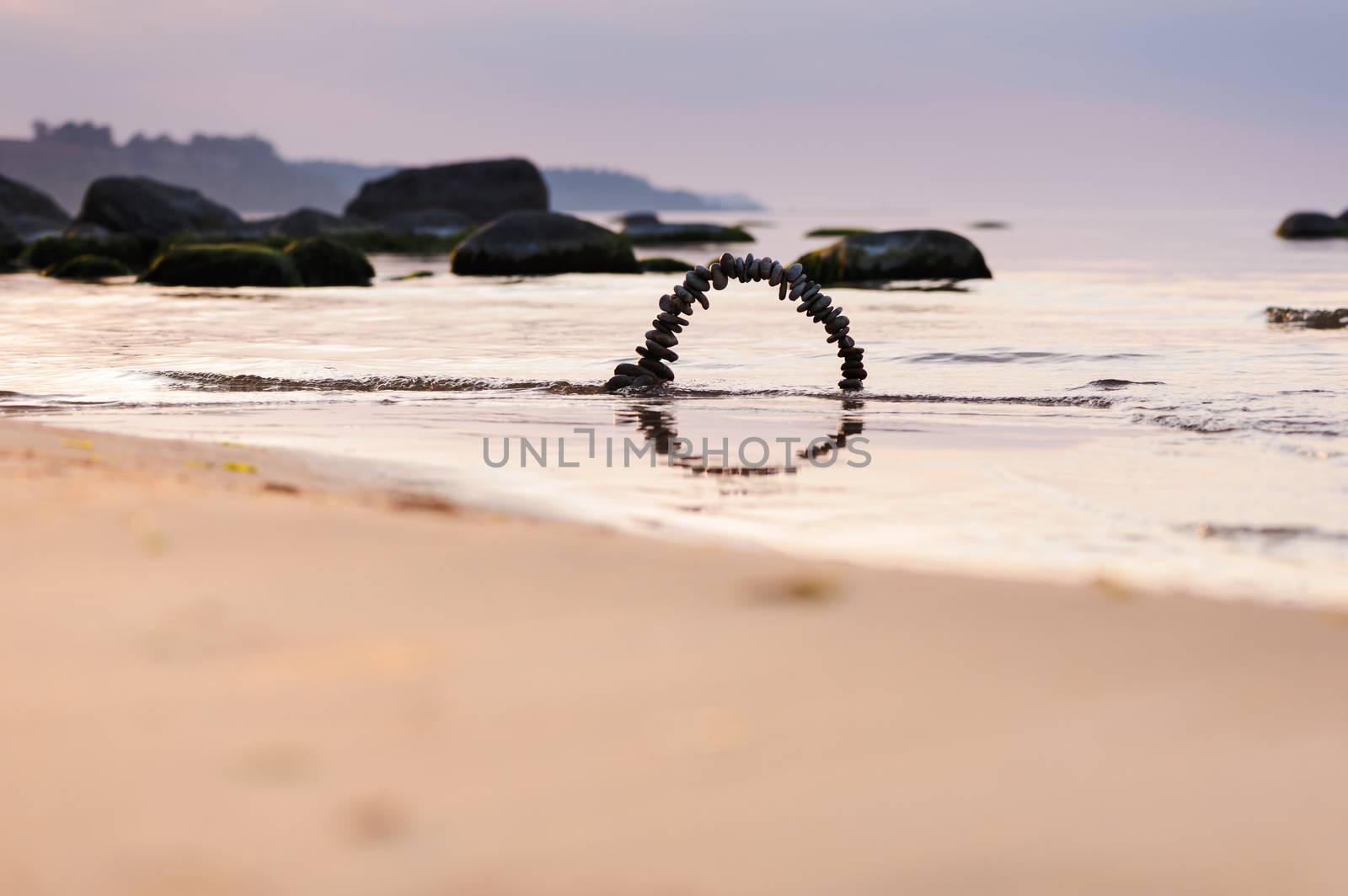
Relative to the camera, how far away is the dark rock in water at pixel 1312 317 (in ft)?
43.4

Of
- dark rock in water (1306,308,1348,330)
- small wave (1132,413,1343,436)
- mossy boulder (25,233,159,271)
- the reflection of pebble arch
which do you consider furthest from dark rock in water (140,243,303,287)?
small wave (1132,413,1343,436)

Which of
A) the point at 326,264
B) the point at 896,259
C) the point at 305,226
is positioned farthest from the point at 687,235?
the point at 896,259

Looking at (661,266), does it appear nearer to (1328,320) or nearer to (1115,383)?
(1328,320)

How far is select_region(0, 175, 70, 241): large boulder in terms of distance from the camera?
4238 centimetres

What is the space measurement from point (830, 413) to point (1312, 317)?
9.23m

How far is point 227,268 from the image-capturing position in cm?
2120

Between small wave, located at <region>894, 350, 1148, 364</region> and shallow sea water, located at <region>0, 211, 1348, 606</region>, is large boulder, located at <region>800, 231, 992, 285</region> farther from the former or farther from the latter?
small wave, located at <region>894, 350, 1148, 364</region>

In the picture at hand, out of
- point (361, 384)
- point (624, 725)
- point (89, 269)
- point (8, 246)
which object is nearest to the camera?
point (624, 725)

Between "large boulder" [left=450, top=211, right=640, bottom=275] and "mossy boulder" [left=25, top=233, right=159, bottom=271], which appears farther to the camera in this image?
"mossy boulder" [left=25, top=233, right=159, bottom=271]

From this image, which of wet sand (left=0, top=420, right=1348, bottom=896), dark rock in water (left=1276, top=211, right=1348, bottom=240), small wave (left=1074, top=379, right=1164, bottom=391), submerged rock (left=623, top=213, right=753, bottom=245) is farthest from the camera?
dark rock in water (left=1276, top=211, right=1348, bottom=240)

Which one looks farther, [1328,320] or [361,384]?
[1328,320]

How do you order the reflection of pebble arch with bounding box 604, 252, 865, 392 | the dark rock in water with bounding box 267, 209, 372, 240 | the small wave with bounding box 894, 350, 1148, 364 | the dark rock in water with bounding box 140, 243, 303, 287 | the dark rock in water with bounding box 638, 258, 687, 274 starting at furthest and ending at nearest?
the dark rock in water with bounding box 267, 209, 372, 240
the dark rock in water with bounding box 638, 258, 687, 274
the dark rock in water with bounding box 140, 243, 303, 287
the small wave with bounding box 894, 350, 1148, 364
the reflection of pebble arch with bounding box 604, 252, 865, 392

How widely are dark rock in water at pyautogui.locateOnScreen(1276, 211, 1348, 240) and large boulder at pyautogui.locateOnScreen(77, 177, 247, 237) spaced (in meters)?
40.4

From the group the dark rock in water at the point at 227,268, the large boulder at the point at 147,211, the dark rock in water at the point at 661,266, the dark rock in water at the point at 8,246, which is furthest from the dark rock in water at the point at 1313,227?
the dark rock in water at the point at 8,246
